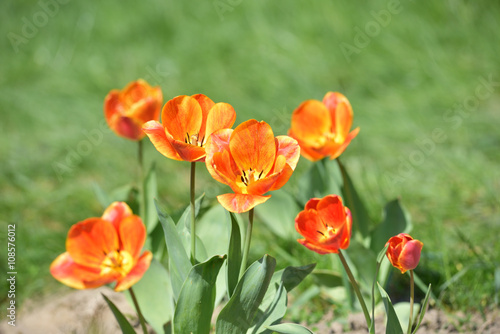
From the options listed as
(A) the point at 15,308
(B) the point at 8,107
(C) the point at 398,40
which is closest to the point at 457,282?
(A) the point at 15,308

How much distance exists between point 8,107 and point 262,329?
3.09 metres

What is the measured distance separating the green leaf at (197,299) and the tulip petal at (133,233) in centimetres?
13

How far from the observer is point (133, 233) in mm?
1123

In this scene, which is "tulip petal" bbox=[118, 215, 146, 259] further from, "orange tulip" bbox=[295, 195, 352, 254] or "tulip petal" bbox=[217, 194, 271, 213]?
"orange tulip" bbox=[295, 195, 352, 254]

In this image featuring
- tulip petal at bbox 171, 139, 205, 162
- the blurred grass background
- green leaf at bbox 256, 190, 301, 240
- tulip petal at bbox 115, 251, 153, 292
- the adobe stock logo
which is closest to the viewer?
tulip petal at bbox 115, 251, 153, 292

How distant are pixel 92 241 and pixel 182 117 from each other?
1.05 ft

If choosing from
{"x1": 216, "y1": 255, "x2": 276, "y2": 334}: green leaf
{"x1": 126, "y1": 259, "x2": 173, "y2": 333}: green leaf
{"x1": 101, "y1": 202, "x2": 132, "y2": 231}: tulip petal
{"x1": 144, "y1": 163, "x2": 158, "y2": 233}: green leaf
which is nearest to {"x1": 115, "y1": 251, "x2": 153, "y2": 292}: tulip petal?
{"x1": 101, "y1": 202, "x2": 132, "y2": 231}: tulip petal

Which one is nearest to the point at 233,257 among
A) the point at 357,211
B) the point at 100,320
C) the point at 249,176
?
the point at 249,176

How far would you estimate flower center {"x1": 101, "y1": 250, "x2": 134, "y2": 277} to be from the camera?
113 centimetres

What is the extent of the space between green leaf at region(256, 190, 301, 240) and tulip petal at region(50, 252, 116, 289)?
0.97 m

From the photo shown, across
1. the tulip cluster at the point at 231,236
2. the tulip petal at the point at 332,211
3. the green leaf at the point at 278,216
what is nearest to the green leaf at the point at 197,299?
the tulip cluster at the point at 231,236

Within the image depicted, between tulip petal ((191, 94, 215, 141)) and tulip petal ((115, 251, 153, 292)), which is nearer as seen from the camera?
tulip petal ((115, 251, 153, 292))

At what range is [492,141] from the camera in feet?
9.27

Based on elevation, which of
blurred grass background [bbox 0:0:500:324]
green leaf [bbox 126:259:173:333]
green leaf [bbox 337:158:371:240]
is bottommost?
blurred grass background [bbox 0:0:500:324]
